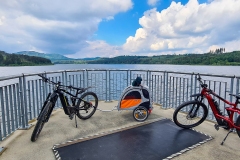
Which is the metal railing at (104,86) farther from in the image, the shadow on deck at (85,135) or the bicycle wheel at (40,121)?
the bicycle wheel at (40,121)

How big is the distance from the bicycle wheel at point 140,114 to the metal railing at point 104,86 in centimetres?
77

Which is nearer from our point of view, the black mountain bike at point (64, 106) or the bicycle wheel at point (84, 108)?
the black mountain bike at point (64, 106)

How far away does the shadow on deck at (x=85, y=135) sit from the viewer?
221 cm

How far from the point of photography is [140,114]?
348 cm

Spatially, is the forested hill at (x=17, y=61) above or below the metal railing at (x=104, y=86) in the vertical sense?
above

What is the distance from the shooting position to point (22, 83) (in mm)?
2994

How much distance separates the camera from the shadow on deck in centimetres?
221

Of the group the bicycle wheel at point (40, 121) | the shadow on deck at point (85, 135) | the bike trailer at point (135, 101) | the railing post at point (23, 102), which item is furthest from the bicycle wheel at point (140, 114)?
the railing post at point (23, 102)

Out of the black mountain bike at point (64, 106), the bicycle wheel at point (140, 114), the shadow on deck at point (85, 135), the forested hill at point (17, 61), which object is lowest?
the shadow on deck at point (85, 135)

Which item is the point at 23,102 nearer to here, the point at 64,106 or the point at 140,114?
the point at 64,106

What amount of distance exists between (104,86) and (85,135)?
8.63 ft

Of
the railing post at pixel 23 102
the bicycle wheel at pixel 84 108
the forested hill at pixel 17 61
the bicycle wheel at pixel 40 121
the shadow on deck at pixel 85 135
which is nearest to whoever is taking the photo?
the shadow on deck at pixel 85 135

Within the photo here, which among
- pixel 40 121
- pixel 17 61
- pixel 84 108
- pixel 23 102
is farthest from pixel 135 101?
pixel 17 61

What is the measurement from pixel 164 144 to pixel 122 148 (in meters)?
0.70
